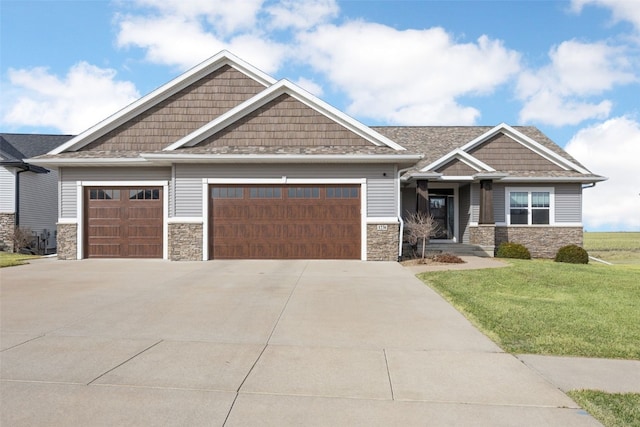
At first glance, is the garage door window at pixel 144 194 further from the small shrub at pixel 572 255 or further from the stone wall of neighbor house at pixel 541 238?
the small shrub at pixel 572 255

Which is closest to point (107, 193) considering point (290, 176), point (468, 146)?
point (290, 176)

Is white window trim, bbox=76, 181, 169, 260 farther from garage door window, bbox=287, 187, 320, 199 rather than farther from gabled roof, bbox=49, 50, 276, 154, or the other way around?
garage door window, bbox=287, 187, 320, 199

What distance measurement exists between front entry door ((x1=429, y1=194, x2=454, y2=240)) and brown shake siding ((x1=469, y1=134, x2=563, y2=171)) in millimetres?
2457

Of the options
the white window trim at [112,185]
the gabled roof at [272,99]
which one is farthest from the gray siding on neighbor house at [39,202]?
the gabled roof at [272,99]

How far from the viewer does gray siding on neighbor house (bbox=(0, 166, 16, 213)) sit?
70.7 ft

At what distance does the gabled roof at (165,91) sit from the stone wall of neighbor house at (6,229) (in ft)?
23.4

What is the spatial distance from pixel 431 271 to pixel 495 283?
7.58ft

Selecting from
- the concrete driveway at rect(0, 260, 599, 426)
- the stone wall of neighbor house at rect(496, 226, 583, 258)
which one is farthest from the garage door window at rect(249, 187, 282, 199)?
the stone wall of neighbor house at rect(496, 226, 583, 258)

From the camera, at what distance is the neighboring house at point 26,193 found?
21500mm

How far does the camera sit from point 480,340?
6180 millimetres

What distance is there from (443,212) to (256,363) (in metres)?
17.7

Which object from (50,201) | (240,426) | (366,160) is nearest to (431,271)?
(366,160)

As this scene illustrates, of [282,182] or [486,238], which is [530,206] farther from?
[282,182]

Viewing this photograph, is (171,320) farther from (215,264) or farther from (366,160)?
(366,160)
